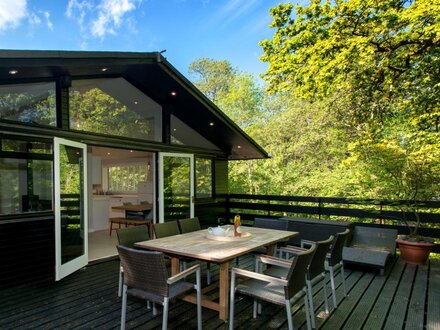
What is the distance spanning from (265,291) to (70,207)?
10.4 feet

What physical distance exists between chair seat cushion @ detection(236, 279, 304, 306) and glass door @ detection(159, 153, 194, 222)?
332cm

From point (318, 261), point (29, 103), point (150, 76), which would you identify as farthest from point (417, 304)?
point (29, 103)

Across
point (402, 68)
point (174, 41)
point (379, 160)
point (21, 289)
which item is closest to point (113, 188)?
point (21, 289)

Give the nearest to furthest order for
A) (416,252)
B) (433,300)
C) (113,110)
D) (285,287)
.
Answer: (285,287) → (433,300) → (416,252) → (113,110)

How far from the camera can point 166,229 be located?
3.74 m

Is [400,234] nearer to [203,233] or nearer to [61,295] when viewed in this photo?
[203,233]

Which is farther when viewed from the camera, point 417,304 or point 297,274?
point 417,304

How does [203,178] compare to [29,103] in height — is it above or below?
below

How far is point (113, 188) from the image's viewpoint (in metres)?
10.1

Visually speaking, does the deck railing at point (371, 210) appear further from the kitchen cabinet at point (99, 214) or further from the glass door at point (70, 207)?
the glass door at point (70, 207)

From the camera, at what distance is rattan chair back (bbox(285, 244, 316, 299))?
7.43 feet

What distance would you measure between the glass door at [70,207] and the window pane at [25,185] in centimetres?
22

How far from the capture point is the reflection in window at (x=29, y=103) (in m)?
3.69

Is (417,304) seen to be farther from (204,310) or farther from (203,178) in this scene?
(203,178)
